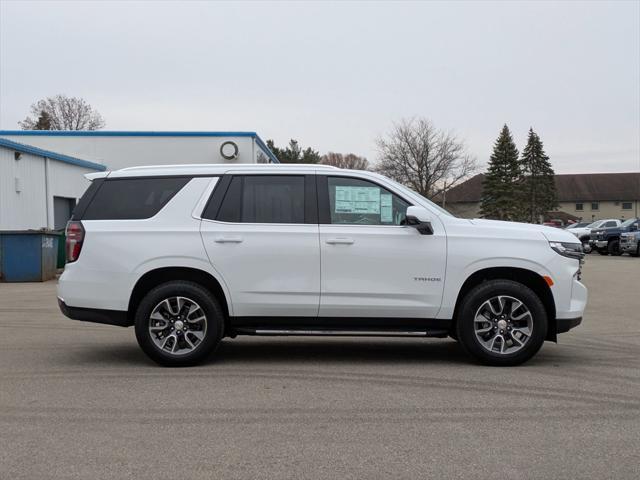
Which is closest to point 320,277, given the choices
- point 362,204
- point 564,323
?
point 362,204

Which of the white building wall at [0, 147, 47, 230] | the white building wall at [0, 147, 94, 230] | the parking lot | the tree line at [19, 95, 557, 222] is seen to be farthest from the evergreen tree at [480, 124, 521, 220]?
the parking lot

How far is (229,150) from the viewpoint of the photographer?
28.0m

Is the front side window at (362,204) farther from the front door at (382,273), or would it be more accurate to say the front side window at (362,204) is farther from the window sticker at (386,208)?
the front door at (382,273)

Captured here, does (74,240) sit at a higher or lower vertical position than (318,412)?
higher

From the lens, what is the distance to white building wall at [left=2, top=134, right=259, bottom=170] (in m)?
28.2

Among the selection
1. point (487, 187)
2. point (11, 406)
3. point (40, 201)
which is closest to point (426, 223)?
point (11, 406)

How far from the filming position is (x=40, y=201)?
21.0m

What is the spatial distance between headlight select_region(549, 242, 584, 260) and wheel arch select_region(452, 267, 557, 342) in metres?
0.32

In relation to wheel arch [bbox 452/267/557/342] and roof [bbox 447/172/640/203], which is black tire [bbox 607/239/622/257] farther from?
roof [bbox 447/172/640/203]

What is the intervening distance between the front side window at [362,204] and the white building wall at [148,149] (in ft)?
72.1

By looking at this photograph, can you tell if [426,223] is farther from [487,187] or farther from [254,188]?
[487,187]

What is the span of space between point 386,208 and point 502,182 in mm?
67842

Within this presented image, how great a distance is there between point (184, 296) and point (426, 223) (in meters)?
2.47

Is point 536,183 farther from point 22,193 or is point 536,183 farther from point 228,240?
point 228,240
